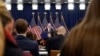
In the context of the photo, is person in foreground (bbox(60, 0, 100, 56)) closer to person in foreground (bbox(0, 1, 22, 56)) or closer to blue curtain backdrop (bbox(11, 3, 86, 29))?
person in foreground (bbox(0, 1, 22, 56))

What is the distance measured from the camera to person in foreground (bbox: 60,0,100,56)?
2.00m

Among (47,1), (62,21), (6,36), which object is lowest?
(62,21)

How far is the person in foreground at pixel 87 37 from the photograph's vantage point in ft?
6.57

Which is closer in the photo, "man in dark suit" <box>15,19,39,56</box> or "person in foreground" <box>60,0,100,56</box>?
"person in foreground" <box>60,0,100,56</box>

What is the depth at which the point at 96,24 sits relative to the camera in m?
2.02

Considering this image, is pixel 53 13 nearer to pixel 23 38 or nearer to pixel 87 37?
pixel 23 38

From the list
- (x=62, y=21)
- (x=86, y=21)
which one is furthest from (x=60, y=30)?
(x=62, y=21)

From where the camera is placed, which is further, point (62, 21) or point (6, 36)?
point (62, 21)

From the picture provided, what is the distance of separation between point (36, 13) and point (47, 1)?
3.06 ft

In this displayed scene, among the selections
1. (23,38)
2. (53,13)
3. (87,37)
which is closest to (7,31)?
(87,37)

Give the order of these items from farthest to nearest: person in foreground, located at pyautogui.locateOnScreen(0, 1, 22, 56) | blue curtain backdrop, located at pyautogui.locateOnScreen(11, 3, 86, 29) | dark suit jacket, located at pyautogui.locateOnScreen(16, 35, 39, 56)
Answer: blue curtain backdrop, located at pyautogui.locateOnScreen(11, 3, 86, 29), dark suit jacket, located at pyautogui.locateOnScreen(16, 35, 39, 56), person in foreground, located at pyautogui.locateOnScreen(0, 1, 22, 56)

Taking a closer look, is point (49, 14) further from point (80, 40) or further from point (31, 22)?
point (80, 40)

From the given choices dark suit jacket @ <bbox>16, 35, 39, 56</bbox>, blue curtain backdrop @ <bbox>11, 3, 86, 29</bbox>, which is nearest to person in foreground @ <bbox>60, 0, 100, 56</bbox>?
dark suit jacket @ <bbox>16, 35, 39, 56</bbox>

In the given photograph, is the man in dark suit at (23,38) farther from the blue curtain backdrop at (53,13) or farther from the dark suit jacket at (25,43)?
the blue curtain backdrop at (53,13)
